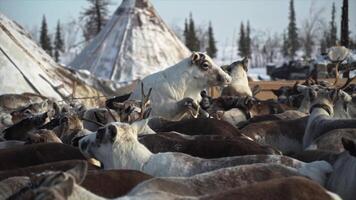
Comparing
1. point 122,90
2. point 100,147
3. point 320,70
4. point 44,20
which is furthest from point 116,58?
point 44,20

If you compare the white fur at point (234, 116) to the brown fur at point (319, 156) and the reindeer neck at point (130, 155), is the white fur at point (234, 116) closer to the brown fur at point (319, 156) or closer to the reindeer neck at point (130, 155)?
the brown fur at point (319, 156)

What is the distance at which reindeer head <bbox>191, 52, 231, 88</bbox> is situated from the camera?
37.8 ft

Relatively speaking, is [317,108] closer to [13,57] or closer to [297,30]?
[13,57]

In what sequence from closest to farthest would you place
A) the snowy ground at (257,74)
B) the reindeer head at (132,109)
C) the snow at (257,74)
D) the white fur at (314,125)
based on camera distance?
the white fur at (314,125) → the reindeer head at (132,109) → the snow at (257,74) → the snowy ground at (257,74)

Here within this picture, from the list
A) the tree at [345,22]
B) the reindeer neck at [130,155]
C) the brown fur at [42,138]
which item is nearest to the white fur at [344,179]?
the reindeer neck at [130,155]

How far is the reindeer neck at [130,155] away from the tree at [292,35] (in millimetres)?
78812

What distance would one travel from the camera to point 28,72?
857 inches

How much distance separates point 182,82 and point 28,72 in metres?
11.2

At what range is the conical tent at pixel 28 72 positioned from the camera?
69.8 feet

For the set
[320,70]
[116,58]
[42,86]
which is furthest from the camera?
[116,58]

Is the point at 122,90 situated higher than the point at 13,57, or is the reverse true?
the point at 13,57

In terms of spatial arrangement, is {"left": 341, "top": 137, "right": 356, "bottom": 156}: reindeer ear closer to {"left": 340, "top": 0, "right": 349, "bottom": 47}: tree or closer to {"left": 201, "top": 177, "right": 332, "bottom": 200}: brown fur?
{"left": 201, "top": 177, "right": 332, "bottom": 200}: brown fur

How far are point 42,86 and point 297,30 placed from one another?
72697 mm

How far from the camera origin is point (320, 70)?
975 inches
